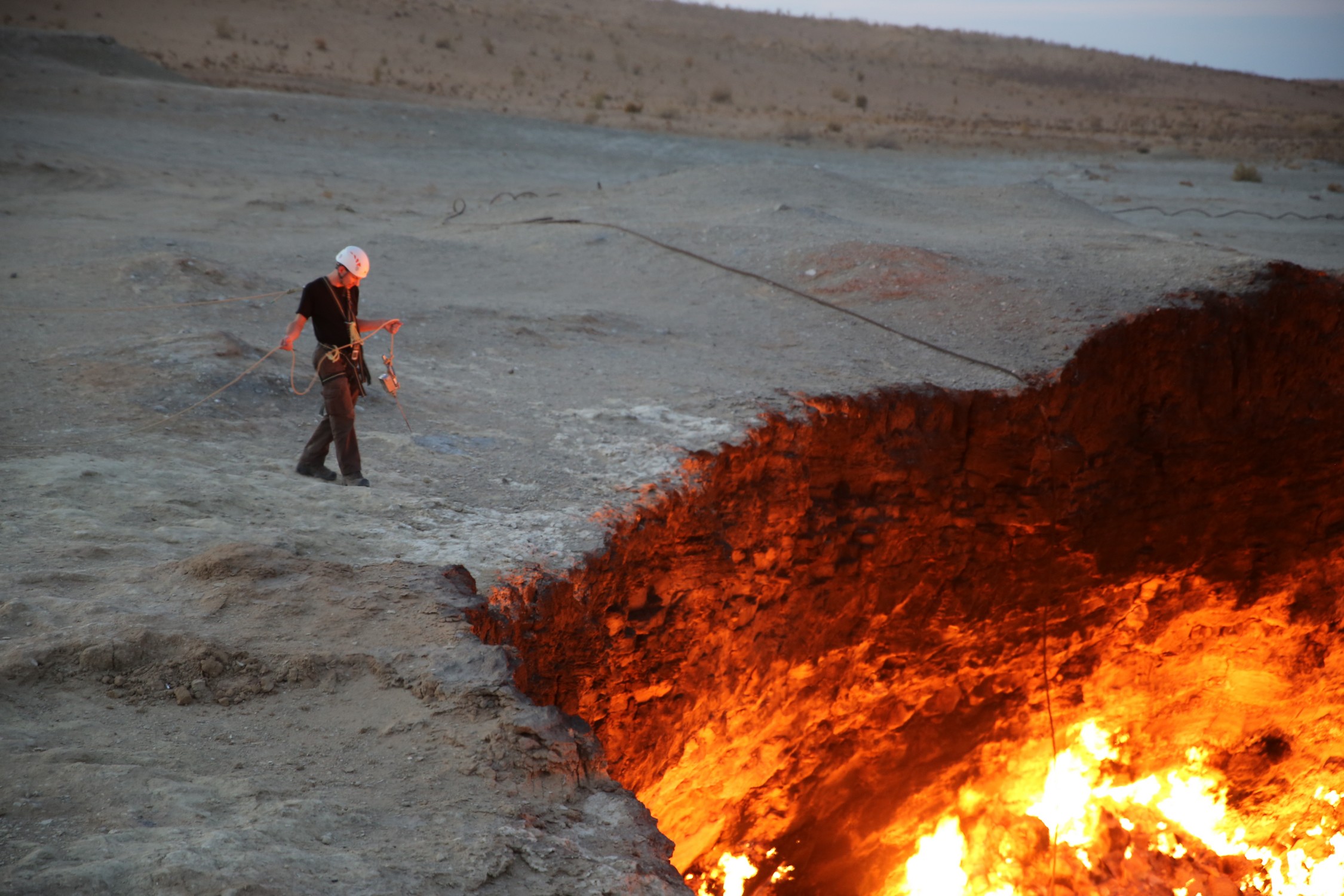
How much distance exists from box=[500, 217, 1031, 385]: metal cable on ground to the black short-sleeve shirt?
4864 mm

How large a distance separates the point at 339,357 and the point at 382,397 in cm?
166

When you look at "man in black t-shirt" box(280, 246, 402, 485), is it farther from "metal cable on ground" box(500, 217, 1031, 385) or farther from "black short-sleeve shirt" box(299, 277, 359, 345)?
"metal cable on ground" box(500, 217, 1031, 385)

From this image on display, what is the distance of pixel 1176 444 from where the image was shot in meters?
8.79

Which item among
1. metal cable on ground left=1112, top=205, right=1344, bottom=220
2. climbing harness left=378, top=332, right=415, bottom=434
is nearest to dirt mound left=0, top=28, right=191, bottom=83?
climbing harness left=378, top=332, right=415, bottom=434

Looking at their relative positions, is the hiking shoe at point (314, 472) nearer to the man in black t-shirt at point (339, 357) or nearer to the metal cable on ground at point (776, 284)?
the man in black t-shirt at point (339, 357)

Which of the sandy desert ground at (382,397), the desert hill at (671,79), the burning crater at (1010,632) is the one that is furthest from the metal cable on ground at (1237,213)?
the desert hill at (671,79)

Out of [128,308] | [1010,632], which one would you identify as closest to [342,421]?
[128,308]

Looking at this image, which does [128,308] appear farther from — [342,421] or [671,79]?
[671,79]

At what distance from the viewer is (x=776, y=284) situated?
9695mm

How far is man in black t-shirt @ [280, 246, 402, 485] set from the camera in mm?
5305

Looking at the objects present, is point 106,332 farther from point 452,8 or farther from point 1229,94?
point 1229,94

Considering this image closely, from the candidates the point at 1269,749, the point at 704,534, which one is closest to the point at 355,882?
the point at 704,534

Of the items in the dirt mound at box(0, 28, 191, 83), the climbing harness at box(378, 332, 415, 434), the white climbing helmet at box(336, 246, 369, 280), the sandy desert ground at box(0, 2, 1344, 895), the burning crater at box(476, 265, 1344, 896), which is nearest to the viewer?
the sandy desert ground at box(0, 2, 1344, 895)

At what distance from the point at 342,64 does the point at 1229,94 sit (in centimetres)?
4475
